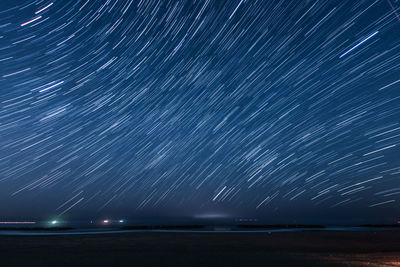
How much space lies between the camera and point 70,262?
11781 mm

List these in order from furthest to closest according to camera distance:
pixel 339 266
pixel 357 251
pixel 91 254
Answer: pixel 357 251, pixel 91 254, pixel 339 266

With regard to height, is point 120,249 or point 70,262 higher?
point 120,249

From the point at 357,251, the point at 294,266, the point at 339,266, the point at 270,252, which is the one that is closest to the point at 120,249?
the point at 270,252

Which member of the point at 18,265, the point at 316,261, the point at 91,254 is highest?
the point at 316,261

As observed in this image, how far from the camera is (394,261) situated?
38.8ft

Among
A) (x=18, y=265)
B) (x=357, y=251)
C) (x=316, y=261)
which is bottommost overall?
(x=18, y=265)

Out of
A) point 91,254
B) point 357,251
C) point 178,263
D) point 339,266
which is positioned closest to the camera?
point 339,266

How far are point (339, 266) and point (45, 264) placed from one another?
10090 mm

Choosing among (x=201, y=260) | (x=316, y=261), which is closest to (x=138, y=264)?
(x=201, y=260)

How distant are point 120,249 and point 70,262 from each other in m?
3.95

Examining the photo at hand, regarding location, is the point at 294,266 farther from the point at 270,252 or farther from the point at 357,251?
the point at 357,251

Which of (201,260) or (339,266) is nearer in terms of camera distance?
(339,266)

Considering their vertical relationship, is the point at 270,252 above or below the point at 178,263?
above

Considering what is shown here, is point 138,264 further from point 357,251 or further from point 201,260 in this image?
point 357,251
